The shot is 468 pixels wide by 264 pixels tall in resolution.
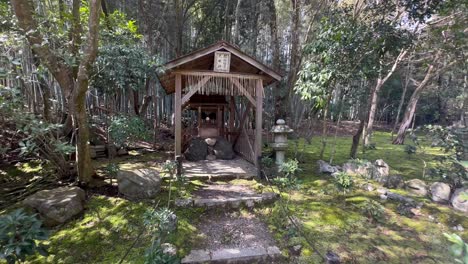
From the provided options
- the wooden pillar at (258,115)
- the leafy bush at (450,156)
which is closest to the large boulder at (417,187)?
the leafy bush at (450,156)

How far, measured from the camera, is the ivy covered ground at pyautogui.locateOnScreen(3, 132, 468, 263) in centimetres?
312

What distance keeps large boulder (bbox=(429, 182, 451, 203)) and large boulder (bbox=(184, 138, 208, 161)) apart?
514cm

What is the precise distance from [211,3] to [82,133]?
357 inches

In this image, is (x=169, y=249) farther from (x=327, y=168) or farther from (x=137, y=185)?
(x=327, y=168)

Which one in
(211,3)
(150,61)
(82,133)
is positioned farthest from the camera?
(211,3)

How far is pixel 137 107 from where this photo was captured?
32.6ft

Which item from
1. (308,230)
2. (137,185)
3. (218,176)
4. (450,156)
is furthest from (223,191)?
(450,156)

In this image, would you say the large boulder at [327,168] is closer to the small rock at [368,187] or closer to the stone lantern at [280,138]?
the small rock at [368,187]

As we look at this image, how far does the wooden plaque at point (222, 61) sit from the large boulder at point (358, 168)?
3.74m

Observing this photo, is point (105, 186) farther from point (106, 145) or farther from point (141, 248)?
point (106, 145)

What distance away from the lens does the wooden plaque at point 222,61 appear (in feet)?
17.3

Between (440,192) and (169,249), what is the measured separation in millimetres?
5055

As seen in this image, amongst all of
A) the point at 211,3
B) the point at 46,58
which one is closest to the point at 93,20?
the point at 46,58

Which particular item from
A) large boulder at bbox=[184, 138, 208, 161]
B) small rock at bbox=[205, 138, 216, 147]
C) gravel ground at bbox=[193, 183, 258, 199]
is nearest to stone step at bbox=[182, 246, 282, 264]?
gravel ground at bbox=[193, 183, 258, 199]
